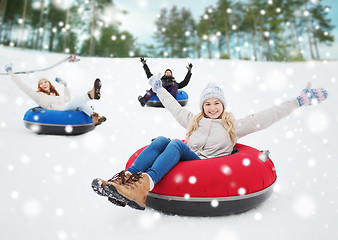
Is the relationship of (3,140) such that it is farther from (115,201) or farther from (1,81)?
(1,81)

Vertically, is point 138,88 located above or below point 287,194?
above

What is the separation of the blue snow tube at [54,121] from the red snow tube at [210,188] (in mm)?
2612

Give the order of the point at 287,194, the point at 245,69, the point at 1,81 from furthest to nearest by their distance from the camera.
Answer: the point at 245,69, the point at 1,81, the point at 287,194

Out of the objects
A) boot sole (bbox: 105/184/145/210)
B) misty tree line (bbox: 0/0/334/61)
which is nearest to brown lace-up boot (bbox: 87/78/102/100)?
boot sole (bbox: 105/184/145/210)

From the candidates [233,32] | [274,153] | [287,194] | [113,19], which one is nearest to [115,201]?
[287,194]

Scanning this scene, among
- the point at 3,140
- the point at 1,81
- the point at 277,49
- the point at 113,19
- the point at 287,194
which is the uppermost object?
the point at 113,19

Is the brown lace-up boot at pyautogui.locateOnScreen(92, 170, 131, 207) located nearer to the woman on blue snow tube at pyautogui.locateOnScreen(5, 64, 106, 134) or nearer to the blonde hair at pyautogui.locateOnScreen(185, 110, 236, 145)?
the blonde hair at pyautogui.locateOnScreen(185, 110, 236, 145)

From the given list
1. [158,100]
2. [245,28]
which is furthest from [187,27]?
[158,100]

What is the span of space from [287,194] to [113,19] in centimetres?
1943

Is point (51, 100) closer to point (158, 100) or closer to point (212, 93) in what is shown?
point (158, 100)

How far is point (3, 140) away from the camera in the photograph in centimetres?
387

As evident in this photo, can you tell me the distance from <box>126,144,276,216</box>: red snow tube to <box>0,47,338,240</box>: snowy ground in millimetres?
85

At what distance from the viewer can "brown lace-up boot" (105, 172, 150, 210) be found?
5.34 ft

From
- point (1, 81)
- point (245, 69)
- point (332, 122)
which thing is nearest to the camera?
point (332, 122)
